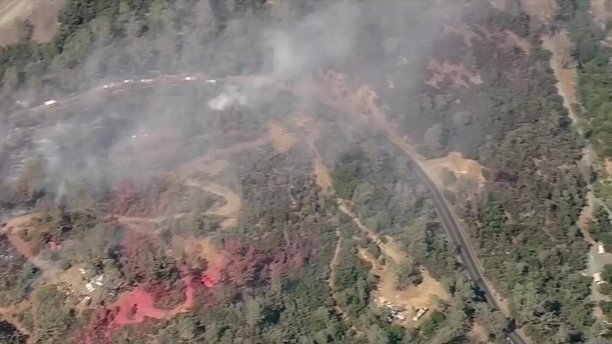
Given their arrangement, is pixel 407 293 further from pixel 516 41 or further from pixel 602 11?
pixel 602 11

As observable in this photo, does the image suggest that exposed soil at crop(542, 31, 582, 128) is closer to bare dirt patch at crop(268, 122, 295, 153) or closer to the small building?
the small building

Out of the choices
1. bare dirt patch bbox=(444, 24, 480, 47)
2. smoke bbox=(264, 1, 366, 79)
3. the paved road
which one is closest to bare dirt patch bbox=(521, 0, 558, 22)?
bare dirt patch bbox=(444, 24, 480, 47)

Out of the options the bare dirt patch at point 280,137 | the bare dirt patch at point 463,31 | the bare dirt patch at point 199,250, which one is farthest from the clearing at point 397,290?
the bare dirt patch at point 463,31

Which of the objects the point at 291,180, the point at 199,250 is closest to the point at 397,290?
the point at 291,180

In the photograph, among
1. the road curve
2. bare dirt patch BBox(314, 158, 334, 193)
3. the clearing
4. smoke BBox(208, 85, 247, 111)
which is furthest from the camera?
smoke BBox(208, 85, 247, 111)

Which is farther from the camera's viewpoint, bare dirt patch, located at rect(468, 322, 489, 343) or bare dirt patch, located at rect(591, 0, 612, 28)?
bare dirt patch, located at rect(591, 0, 612, 28)

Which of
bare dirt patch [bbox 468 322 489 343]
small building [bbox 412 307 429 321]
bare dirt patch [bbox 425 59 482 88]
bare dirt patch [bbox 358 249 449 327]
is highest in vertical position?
bare dirt patch [bbox 425 59 482 88]

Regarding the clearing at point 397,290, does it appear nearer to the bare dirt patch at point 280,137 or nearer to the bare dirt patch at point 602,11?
the bare dirt patch at point 280,137
